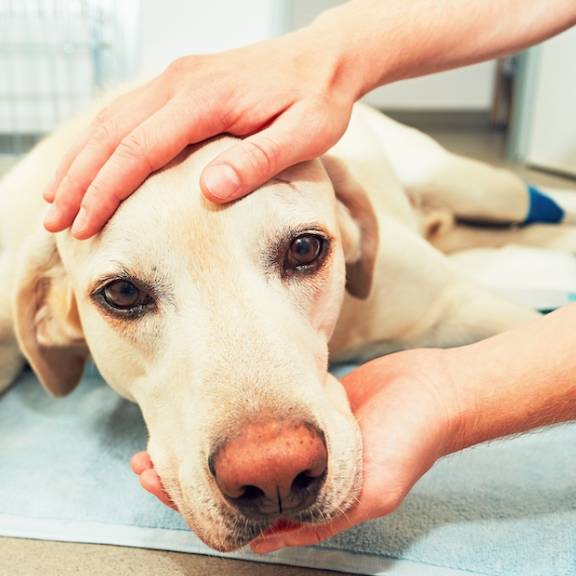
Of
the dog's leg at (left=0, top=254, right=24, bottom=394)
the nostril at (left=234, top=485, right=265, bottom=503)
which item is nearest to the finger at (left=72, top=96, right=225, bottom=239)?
the nostril at (left=234, top=485, right=265, bottom=503)

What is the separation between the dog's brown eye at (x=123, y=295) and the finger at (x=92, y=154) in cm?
16

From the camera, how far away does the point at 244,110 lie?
1.26 meters

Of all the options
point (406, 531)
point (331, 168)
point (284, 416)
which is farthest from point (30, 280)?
point (406, 531)

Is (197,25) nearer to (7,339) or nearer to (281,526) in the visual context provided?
(7,339)

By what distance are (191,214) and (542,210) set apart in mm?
1967

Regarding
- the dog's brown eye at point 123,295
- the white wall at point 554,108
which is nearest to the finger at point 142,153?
the dog's brown eye at point 123,295

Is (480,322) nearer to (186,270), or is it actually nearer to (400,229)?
(400,229)

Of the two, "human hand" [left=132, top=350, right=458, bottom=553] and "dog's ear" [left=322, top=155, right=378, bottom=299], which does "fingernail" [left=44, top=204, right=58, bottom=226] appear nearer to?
"human hand" [left=132, top=350, right=458, bottom=553]

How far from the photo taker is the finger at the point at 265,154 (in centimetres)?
115

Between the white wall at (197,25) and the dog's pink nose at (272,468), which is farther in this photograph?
the white wall at (197,25)

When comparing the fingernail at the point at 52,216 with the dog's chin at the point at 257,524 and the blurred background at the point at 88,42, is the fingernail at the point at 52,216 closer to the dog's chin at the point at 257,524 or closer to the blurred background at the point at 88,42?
the dog's chin at the point at 257,524

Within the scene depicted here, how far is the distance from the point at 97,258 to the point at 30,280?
40 cm

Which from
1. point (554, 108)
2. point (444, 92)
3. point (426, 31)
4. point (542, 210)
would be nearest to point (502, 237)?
point (542, 210)

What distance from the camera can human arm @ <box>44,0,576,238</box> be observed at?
1.20 metres
